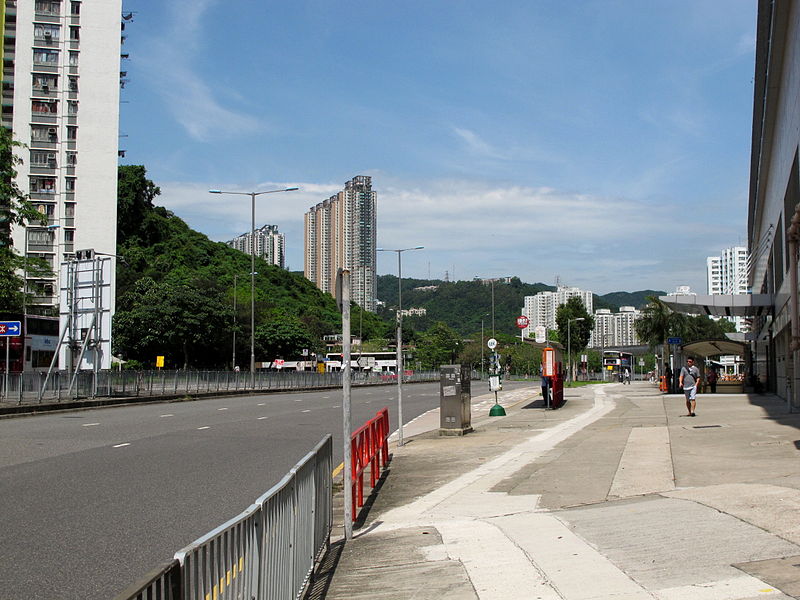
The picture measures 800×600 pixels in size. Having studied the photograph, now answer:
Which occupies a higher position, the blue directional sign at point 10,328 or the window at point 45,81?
the window at point 45,81

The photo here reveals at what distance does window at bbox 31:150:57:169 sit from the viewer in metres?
88.5

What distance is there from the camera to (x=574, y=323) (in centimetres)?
9306

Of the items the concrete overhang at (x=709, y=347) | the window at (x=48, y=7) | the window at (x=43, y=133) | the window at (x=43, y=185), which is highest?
the window at (x=48, y=7)

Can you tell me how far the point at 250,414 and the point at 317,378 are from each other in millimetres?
34263

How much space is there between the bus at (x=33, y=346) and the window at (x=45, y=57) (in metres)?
47.7

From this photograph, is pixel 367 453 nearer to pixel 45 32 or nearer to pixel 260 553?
pixel 260 553

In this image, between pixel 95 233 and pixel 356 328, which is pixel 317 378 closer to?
pixel 95 233

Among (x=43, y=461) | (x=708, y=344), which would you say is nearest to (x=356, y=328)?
(x=708, y=344)

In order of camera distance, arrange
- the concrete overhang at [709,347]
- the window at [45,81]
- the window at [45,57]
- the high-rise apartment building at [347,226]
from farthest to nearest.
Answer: the high-rise apartment building at [347,226] < the window at [45,57] < the window at [45,81] < the concrete overhang at [709,347]

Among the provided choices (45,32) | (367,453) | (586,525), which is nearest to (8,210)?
(367,453)

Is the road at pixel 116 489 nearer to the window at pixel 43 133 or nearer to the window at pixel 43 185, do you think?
the window at pixel 43 185

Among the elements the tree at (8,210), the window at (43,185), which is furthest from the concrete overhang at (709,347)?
the window at (43,185)

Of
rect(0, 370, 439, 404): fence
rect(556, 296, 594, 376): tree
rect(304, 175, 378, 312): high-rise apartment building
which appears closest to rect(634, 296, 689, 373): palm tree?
rect(556, 296, 594, 376): tree

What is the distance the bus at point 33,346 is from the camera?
146 ft
